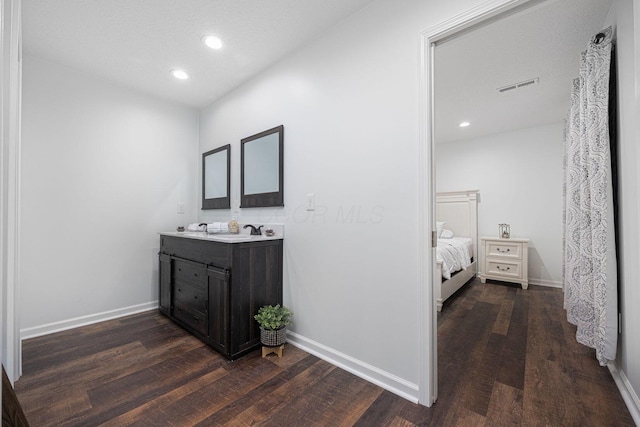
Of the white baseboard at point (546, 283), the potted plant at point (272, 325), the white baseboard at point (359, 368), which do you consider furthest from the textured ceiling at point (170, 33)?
the white baseboard at point (546, 283)

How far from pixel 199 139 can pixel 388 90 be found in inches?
105

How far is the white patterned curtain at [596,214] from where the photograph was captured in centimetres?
176

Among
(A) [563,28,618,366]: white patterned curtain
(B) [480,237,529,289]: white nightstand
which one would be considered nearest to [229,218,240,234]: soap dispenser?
(A) [563,28,618,366]: white patterned curtain

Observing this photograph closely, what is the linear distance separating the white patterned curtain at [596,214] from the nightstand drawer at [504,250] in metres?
2.15

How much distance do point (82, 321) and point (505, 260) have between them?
17.4ft

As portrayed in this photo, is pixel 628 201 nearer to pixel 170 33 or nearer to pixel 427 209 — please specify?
pixel 427 209

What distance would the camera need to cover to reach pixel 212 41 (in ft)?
7.51

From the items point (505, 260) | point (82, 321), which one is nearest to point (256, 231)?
point (82, 321)

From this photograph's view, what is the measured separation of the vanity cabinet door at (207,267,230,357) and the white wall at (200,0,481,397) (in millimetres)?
524

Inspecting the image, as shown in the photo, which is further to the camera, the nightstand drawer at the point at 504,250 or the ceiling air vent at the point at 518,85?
the nightstand drawer at the point at 504,250

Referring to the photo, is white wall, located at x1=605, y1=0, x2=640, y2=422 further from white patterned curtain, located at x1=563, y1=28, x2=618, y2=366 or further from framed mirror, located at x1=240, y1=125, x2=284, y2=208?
framed mirror, located at x1=240, y1=125, x2=284, y2=208

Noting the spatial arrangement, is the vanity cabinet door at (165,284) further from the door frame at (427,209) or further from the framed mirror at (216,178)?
the door frame at (427,209)

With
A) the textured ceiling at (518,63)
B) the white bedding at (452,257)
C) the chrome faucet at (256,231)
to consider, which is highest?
the textured ceiling at (518,63)

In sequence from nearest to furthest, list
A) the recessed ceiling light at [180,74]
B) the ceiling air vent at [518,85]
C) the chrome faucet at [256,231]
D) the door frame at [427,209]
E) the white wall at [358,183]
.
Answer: the door frame at [427,209] < the white wall at [358,183] < the chrome faucet at [256,231] < the recessed ceiling light at [180,74] < the ceiling air vent at [518,85]
